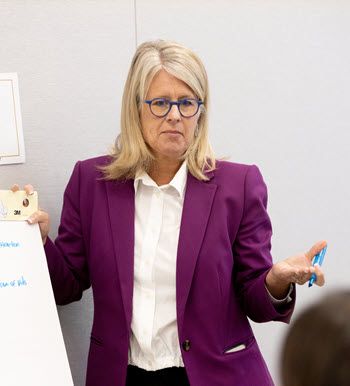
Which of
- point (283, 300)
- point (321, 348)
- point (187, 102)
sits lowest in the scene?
point (283, 300)

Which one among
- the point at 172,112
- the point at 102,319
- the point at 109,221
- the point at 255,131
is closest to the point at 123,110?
the point at 172,112

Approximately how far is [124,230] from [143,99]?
1.17 feet

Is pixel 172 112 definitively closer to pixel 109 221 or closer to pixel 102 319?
pixel 109 221

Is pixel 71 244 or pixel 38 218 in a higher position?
pixel 38 218

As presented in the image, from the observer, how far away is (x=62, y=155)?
2133 millimetres

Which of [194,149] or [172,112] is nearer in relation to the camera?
[172,112]

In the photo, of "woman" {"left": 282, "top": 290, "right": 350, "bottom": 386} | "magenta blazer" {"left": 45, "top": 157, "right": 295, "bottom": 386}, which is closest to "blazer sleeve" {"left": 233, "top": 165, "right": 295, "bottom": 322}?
"magenta blazer" {"left": 45, "top": 157, "right": 295, "bottom": 386}

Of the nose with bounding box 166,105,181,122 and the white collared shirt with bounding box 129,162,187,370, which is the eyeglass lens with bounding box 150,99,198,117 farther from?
the white collared shirt with bounding box 129,162,187,370

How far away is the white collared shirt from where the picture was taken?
181 cm

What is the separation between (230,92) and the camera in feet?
8.02

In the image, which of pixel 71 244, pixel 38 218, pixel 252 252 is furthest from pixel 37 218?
pixel 252 252

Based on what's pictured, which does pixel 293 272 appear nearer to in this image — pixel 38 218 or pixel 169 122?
pixel 169 122

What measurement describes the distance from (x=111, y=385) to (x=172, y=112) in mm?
749

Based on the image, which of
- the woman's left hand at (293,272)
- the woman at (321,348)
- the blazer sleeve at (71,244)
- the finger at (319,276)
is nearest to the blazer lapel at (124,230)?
the blazer sleeve at (71,244)
